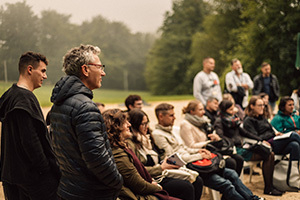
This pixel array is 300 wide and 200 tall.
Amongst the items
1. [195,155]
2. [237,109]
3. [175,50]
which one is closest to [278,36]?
[237,109]

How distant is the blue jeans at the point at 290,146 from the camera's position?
444 centimetres

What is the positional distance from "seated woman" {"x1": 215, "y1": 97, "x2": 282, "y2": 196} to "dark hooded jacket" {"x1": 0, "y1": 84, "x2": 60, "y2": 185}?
2.69 meters

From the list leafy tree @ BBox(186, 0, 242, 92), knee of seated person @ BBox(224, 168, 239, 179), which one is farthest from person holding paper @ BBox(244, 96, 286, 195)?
leafy tree @ BBox(186, 0, 242, 92)

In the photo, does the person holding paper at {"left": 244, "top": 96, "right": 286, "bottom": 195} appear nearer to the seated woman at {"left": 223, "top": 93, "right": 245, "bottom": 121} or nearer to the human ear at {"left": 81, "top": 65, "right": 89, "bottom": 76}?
the seated woman at {"left": 223, "top": 93, "right": 245, "bottom": 121}

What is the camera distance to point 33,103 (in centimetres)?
229

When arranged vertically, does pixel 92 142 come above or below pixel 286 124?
above

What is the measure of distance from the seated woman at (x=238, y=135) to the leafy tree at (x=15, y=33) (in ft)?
10.3

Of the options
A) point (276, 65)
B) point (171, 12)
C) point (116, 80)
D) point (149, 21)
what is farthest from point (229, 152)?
point (171, 12)

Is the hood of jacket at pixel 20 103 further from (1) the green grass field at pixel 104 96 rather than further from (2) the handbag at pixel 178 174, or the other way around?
(1) the green grass field at pixel 104 96

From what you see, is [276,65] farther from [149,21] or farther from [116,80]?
[149,21]

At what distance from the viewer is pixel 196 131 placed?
4.18 metres

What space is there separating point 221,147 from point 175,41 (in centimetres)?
2954

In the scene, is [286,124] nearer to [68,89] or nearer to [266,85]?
[266,85]

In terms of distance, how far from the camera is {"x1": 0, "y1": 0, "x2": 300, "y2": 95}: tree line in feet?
23.1
